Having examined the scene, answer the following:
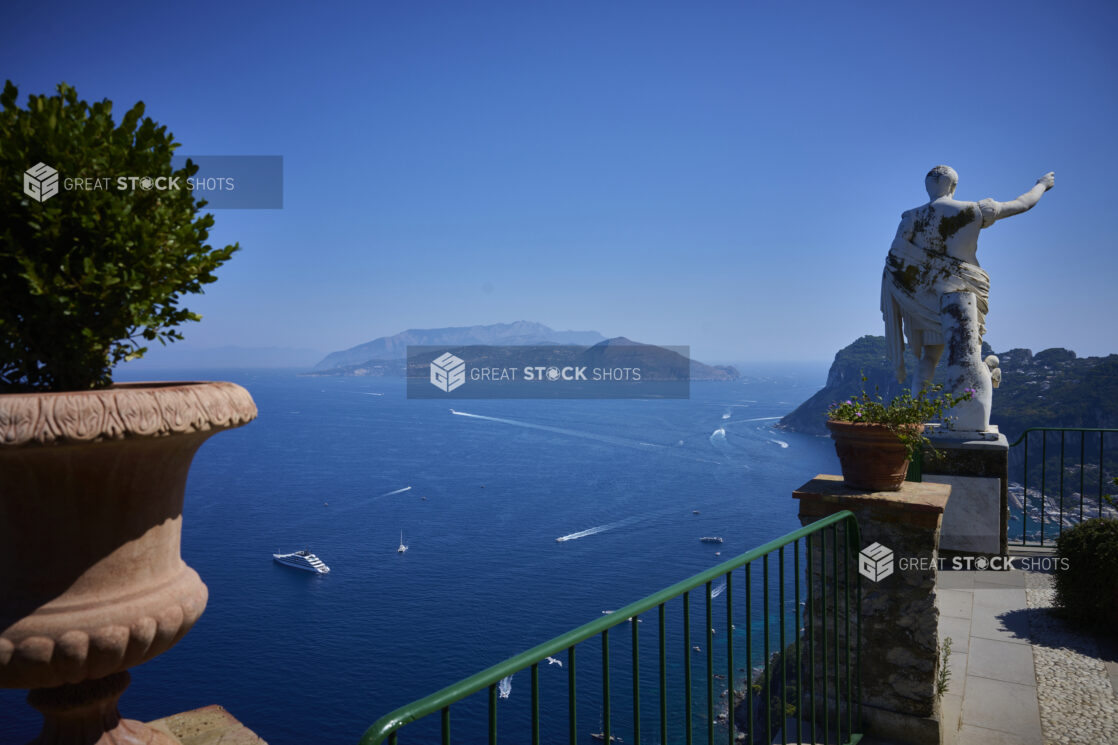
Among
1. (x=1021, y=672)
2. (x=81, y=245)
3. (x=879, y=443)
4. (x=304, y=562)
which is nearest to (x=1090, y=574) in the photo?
(x=1021, y=672)

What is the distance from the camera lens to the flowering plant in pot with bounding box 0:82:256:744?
169cm

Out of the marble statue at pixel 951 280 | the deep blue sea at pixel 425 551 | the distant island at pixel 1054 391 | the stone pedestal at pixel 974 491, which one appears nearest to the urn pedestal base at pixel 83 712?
the stone pedestal at pixel 974 491

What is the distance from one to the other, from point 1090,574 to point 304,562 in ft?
163

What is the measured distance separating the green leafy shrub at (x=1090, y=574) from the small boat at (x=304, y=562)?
48642mm


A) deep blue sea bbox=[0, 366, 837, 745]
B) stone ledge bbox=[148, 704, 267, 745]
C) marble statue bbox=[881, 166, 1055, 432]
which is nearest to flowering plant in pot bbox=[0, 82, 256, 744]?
stone ledge bbox=[148, 704, 267, 745]

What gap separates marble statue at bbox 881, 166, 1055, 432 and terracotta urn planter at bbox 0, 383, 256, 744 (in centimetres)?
567

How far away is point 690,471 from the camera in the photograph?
234 ft

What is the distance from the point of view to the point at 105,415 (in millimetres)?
1610

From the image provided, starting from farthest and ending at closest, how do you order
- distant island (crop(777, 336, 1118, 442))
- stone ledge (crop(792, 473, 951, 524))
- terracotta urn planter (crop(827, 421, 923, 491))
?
distant island (crop(777, 336, 1118, 442)) < terracotta urn planter (crop(827, 421, 923, 491)) < stone ledge (crop(792, 473, 951, 524))

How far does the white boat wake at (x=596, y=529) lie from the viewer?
52.2 metres

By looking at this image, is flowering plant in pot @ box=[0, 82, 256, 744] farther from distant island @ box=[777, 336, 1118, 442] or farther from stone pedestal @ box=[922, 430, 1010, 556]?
distant island @ box=[777, 336, 1118, 442]

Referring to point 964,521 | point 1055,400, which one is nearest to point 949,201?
point 964,521

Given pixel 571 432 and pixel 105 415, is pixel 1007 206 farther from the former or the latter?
pixel 571 432

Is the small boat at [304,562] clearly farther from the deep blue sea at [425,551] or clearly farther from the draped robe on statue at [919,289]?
the draped robe on statue at [919,289]
